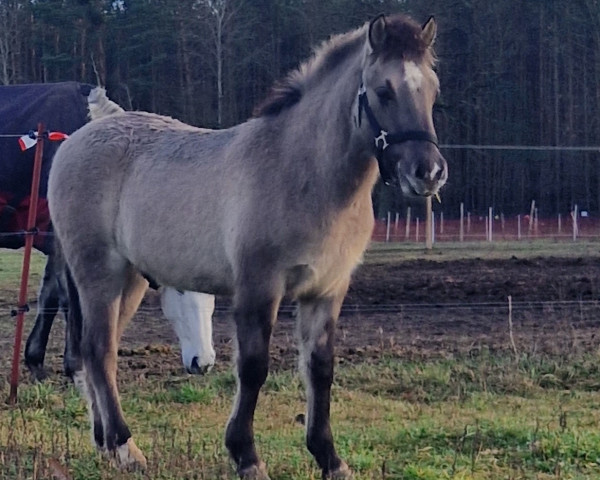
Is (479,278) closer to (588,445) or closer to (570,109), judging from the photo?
(588,445)

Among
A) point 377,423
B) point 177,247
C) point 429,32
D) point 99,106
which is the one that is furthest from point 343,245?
point 99,106

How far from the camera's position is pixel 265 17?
3762 centimetres

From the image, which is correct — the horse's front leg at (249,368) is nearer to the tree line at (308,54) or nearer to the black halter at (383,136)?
the black halter at (383,136)

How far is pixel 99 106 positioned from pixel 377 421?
11.5 feet

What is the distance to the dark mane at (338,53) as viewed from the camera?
441cm

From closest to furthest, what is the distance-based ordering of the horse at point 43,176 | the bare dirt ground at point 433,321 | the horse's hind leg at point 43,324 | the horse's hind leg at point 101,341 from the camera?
1. the horse's hind leg at point 101,341
2. the horse at point 43,176
3. the horse's hind leg at point 43,324
4. the bare dirt ground at point 433,321

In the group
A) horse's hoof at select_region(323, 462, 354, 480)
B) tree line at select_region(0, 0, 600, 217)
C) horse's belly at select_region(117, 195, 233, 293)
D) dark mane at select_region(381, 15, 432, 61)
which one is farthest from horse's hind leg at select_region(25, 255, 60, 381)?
tree line at select_region(0, 0, 600, 217)

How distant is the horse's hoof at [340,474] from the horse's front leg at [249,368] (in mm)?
316

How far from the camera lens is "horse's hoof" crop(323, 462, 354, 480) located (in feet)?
15.3

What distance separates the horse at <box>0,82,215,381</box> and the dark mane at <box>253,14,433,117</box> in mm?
2663

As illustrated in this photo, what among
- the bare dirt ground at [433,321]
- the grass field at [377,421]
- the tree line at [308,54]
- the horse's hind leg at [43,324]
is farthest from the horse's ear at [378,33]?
the tree line at [308,54]

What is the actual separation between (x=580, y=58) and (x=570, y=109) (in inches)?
85.9

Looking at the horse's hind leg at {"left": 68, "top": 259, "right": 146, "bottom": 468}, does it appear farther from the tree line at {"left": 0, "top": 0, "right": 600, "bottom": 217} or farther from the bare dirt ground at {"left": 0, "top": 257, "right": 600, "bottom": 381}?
the tree line at {"left": 0, "top": 0, "right": 600, "bottom": 217}

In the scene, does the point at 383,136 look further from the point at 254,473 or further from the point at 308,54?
the point at 308,54
